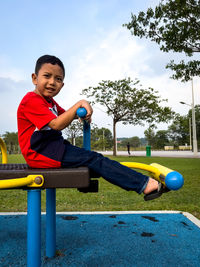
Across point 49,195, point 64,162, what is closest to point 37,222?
point 64,162

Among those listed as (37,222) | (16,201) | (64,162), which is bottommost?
(16,201)

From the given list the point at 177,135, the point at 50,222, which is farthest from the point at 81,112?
the point at 177,135

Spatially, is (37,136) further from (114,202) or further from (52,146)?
(114,202)

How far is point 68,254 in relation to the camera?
1800 mm

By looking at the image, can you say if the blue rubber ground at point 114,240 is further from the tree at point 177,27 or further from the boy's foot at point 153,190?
the tree at point 177,27

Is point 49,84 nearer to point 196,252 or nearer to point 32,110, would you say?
point 32,110

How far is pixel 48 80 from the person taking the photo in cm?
148

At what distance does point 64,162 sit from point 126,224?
4.49ft

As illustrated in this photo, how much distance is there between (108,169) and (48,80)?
2.25 ft

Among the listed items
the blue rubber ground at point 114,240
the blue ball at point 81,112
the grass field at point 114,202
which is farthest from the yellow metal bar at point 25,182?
the grass field at point 114,202

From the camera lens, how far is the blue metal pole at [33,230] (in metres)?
1.21

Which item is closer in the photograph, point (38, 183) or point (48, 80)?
point (38, 183)

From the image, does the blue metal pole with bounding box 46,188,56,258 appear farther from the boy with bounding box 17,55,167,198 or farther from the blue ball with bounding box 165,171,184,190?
the blue ball with bounding box 165,171,184,190

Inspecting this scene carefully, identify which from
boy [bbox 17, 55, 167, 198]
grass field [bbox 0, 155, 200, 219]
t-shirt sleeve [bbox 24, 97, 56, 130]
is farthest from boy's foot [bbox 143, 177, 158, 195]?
grass field [bbox 0, 155, 200, 219]
